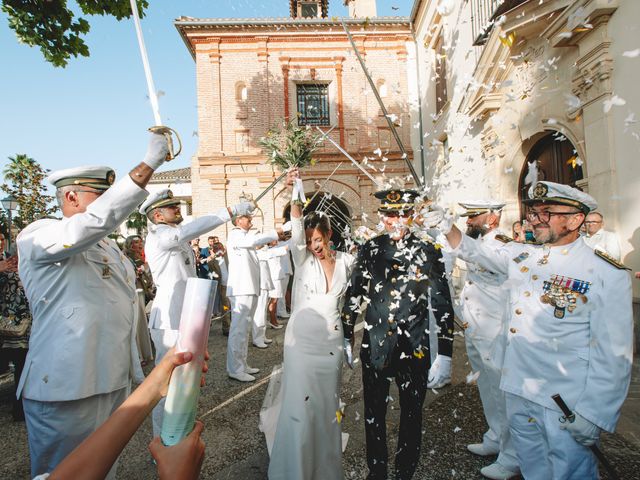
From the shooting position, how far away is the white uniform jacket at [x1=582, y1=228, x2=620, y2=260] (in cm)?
564

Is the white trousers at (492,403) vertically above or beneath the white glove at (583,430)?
beneath

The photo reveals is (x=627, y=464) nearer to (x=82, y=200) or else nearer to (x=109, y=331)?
(x=109, y=331)

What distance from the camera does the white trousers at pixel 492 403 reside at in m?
3.37

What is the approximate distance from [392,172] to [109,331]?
1569 cm

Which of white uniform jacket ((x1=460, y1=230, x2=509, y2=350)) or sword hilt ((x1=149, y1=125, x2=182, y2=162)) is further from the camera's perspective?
white uniform jacket ((x1=460, y1=230, x2=509, y2=350))

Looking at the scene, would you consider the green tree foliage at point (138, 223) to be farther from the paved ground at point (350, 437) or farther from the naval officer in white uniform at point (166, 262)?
the naval officer in white uniform at point (166, 262)

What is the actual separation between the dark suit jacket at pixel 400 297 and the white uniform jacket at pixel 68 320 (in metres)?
1.84

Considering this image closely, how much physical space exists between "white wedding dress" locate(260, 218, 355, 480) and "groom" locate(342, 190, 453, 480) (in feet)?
0.71

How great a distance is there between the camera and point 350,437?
407cm

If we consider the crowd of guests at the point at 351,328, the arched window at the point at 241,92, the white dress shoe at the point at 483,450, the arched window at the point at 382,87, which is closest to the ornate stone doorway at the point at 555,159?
the crowd of guests at the point at 351,328

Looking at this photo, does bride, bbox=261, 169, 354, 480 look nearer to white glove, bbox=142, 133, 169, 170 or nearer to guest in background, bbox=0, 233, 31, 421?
white glove, bbox=142, 133, 169, 170

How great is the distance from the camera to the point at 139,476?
3.53 m

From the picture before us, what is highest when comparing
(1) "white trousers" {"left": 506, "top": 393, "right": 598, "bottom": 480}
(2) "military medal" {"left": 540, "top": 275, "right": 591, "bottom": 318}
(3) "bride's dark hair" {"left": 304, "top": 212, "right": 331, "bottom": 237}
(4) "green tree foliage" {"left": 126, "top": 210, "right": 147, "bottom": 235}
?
(4) "green tree foliage" {"left": 126, "top": 210, "right": 147, "bottom": 235}

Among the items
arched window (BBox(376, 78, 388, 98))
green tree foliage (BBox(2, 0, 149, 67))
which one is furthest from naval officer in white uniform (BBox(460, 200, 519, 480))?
arched window (BBox(376, 78, 388, 98))
